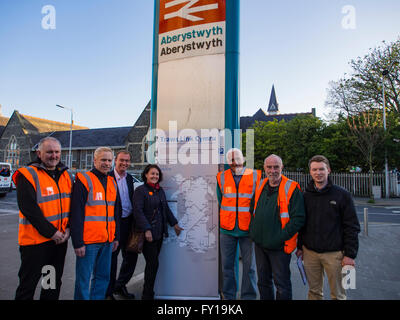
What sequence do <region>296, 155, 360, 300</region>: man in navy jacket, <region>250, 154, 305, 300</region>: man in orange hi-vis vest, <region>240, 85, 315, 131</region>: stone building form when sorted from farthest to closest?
<region>240, 85, 315, 131</region>: stone building < <region>250, 154, 305, 300</region>: man in orange hi-vis vest < <region>296, 155, 360, 300</region>: man in navy jacket

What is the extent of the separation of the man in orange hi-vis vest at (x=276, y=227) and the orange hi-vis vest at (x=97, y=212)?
172 cm

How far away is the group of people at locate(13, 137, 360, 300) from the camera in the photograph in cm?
278

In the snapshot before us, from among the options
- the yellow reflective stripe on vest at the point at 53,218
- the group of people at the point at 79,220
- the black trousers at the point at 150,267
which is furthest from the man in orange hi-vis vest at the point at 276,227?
the yellow reflective stripe on vest at the point at 53,218

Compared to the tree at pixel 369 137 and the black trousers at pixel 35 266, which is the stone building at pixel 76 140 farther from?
the black trousers at pixel 35 266

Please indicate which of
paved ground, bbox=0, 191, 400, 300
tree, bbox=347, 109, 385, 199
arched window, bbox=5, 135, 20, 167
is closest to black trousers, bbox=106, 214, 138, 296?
paved ground, bbox=0, 191, 400, 300

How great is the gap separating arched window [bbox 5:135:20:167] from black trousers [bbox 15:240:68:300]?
155 ft

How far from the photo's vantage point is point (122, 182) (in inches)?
155

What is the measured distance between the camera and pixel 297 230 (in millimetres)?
2908

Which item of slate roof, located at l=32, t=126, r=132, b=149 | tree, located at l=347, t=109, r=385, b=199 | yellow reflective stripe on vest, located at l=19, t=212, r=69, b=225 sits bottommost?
yellow reflective stripe on vest, located at l=19, t=212, r=69, b=225

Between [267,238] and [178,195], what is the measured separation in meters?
1.41

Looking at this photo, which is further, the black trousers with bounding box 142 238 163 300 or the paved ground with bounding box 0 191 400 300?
the paved ground with bounding box 0 191 400 300

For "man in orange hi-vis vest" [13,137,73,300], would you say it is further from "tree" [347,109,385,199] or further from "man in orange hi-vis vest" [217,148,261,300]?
"tree" [347,109,385,199]
